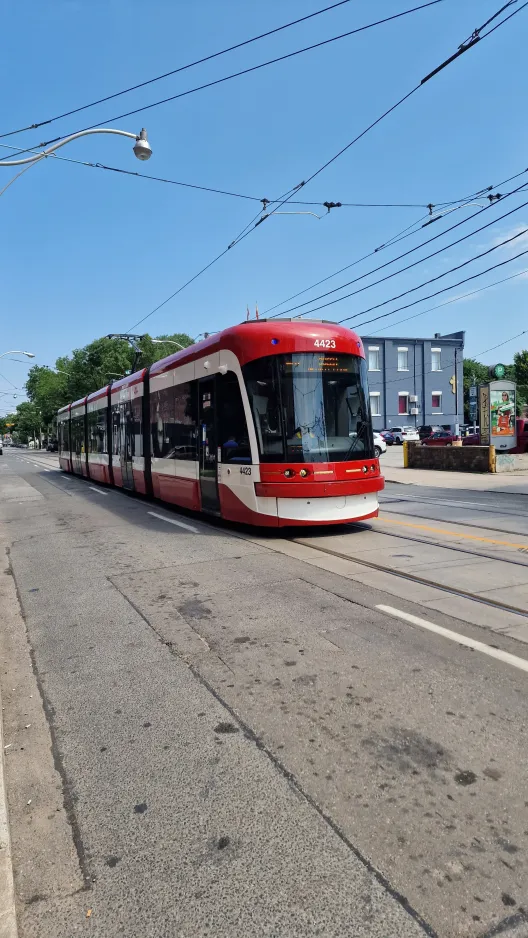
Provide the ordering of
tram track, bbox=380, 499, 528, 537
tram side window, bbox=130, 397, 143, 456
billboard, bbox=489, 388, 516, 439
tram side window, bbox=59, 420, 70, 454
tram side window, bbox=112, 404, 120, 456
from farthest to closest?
tram side window, bbox=59, 420, 70, 454, billboard, bbox=489, 388, 516, 439, tram side window, bbox=112, 404, 120, 456, tram side window, bbox=130, 397, 143, 456, tram track, bbox=380, 499, 528, 537

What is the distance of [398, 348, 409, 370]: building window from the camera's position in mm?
56525

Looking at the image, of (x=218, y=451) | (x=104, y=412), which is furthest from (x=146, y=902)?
(x=104, y=412)

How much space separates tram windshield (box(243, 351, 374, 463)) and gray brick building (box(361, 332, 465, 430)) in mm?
47225

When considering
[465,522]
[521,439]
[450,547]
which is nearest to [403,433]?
[521,439]

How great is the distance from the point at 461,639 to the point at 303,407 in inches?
183

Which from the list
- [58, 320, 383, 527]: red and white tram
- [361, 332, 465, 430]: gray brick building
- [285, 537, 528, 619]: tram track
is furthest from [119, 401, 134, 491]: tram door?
[361, 332, 465, 430]: gray brick building

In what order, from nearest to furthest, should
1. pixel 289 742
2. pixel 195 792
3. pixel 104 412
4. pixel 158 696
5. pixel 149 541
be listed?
pixel 195 792
pixel 289 742
pixel 158 696
pixel 149 541
pixel 104 412

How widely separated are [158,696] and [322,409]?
5.62 m

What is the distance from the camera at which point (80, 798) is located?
2826 millimetres

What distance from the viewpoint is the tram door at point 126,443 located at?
50.3 ft

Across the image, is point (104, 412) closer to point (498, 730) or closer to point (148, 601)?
point (148, 601)

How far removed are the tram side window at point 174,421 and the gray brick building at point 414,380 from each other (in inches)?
1736

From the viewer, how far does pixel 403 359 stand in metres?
56.8

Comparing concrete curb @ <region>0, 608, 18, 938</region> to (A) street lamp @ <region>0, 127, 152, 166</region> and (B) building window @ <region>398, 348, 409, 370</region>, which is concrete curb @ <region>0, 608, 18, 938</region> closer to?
(A) street lamp @ <region>0, 127, 152, 166</region>
